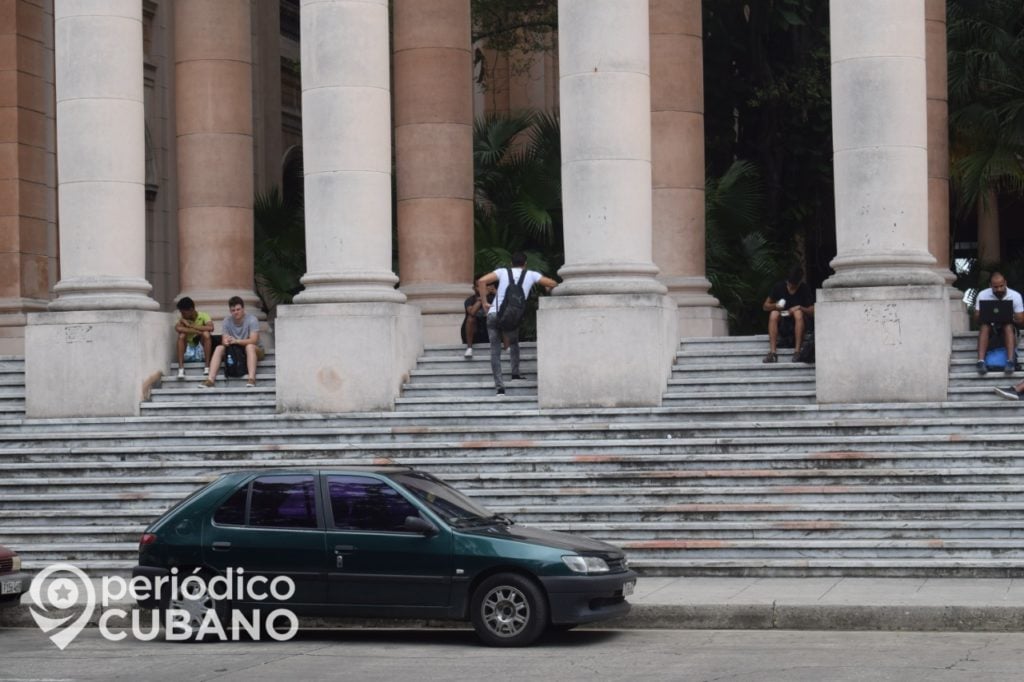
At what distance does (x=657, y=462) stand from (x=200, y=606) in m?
6.55

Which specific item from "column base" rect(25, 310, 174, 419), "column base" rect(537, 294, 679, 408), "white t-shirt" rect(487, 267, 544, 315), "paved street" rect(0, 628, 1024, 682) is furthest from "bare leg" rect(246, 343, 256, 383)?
"paved street" rect(0, 628, 1024, 682)

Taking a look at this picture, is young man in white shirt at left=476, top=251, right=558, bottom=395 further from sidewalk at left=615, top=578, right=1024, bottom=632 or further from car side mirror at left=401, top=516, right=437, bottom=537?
car side mirror at left=401, top=516, right=437, bottom=537

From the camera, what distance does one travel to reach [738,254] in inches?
1188

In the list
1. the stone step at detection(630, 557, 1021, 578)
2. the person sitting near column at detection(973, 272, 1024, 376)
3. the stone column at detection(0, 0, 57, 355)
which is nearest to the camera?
the stone step at detection(630, 557, 1021, 578)

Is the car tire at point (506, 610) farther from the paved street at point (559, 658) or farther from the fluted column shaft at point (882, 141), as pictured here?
the fluted column shaft at point (882, 141)

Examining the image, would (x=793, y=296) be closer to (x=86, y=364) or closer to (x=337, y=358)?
(x=337, y=358)

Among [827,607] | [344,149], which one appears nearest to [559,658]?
[827,607]

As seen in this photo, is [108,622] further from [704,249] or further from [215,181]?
[704,249]

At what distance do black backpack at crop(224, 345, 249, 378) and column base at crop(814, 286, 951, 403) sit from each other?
7768 millimetres

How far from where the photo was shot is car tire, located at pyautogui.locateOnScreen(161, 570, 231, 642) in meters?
15.1

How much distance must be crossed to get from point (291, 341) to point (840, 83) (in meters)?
7.44

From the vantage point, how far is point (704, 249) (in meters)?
28.0

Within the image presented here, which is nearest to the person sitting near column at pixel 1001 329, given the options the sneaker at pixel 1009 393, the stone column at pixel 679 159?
the sneaker at pixel 1009 393

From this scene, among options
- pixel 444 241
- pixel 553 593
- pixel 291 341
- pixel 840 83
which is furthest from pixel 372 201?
pixel 553 593
